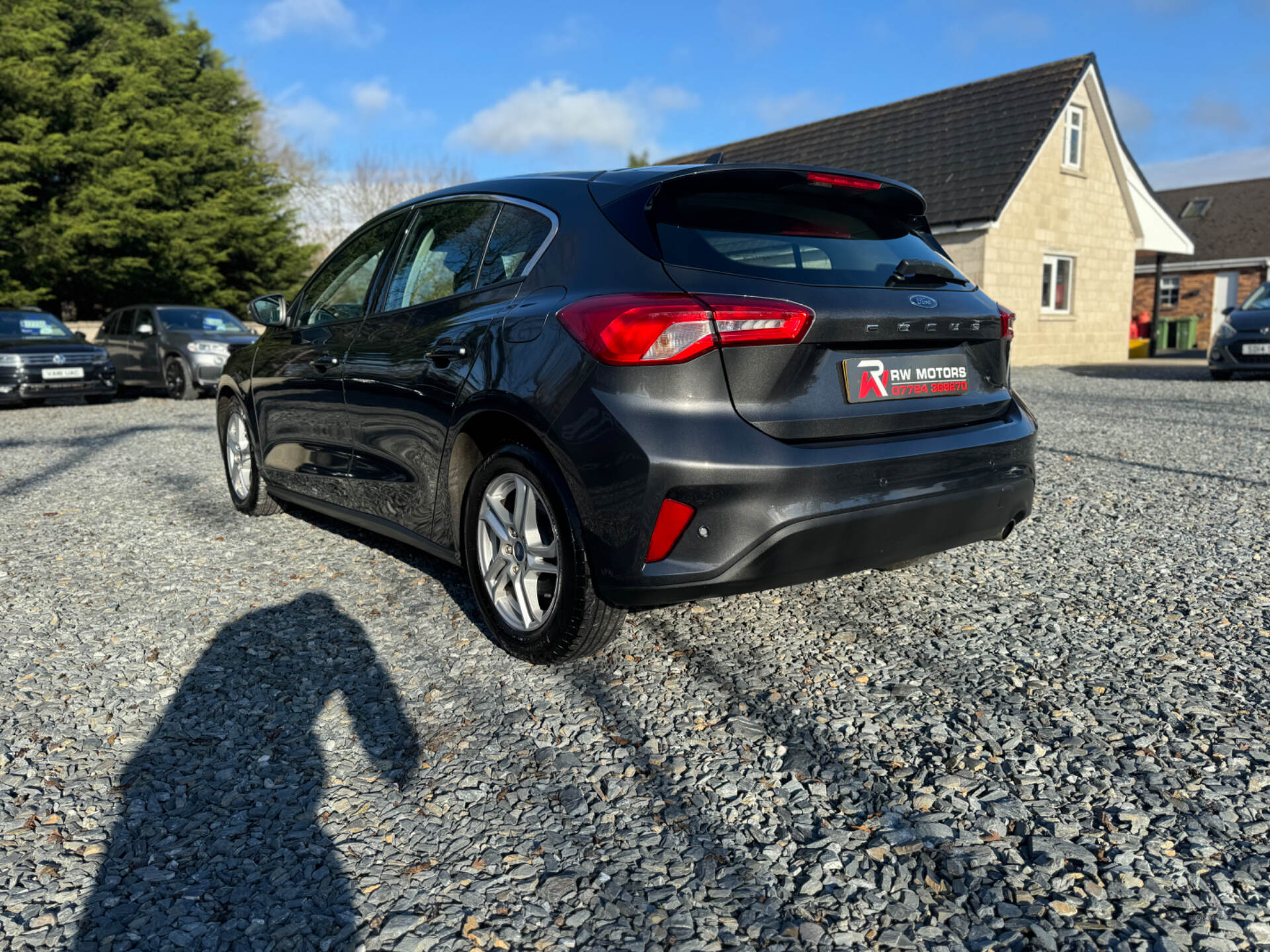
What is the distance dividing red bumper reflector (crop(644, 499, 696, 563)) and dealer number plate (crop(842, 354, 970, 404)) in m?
0.66

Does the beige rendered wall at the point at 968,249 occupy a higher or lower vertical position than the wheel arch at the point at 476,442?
higher

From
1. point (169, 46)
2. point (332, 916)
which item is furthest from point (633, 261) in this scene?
point (169, 46)

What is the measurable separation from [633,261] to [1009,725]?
1.77 m

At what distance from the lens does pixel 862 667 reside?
3.43 meters

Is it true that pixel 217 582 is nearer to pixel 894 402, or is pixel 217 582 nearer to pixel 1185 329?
pixel 894 402

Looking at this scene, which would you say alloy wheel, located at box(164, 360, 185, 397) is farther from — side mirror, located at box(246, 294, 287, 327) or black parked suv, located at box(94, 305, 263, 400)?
side mirror, located at box(246, 294, 287, 327)

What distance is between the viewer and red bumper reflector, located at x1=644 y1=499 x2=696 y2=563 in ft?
9.45

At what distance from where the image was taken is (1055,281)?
2211cm

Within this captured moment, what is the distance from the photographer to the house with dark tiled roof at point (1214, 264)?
3475cm

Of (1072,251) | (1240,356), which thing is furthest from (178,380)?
(1072,251)

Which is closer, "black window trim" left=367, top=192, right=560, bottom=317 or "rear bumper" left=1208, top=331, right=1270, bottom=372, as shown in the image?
"black window trim" left=367, top=192, right=560, bottom=317

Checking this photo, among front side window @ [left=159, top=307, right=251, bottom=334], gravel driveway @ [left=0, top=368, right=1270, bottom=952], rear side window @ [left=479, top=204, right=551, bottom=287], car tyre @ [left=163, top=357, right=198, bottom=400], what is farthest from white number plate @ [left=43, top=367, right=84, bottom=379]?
rear side window @ [left=479, top=204, right=551, bottom=287]

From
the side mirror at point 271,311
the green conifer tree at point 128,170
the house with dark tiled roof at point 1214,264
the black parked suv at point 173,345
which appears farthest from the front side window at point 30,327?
the house with dark tiled roof at point 1214,264

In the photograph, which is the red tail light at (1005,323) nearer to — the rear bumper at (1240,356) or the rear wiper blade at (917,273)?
the rear wiper blade at (917,273)
